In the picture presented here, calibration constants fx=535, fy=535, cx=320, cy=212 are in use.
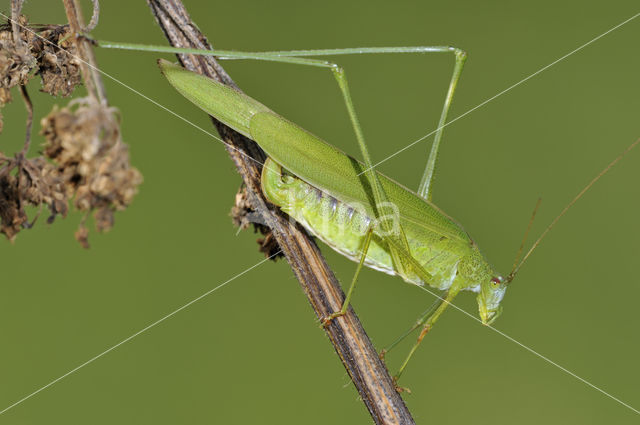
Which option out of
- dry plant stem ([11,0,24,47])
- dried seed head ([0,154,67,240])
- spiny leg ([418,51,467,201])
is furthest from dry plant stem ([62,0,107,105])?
spiny leg ([418,51,467,201])

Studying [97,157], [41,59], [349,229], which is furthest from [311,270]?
[41,59]

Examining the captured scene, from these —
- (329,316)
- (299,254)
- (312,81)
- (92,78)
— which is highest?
(312,81)

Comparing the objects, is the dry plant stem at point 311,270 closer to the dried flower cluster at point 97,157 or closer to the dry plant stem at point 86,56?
the dry plant stem at point 86,56

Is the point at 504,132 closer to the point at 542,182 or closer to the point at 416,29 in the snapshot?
the point at 542,182

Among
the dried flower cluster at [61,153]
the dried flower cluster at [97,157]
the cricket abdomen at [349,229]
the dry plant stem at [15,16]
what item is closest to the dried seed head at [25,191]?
the dried flower cluster at [61,153]

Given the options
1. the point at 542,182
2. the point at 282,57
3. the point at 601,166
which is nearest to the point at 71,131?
the point at 282,57

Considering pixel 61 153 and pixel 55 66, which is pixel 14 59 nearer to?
pixel 55 66
